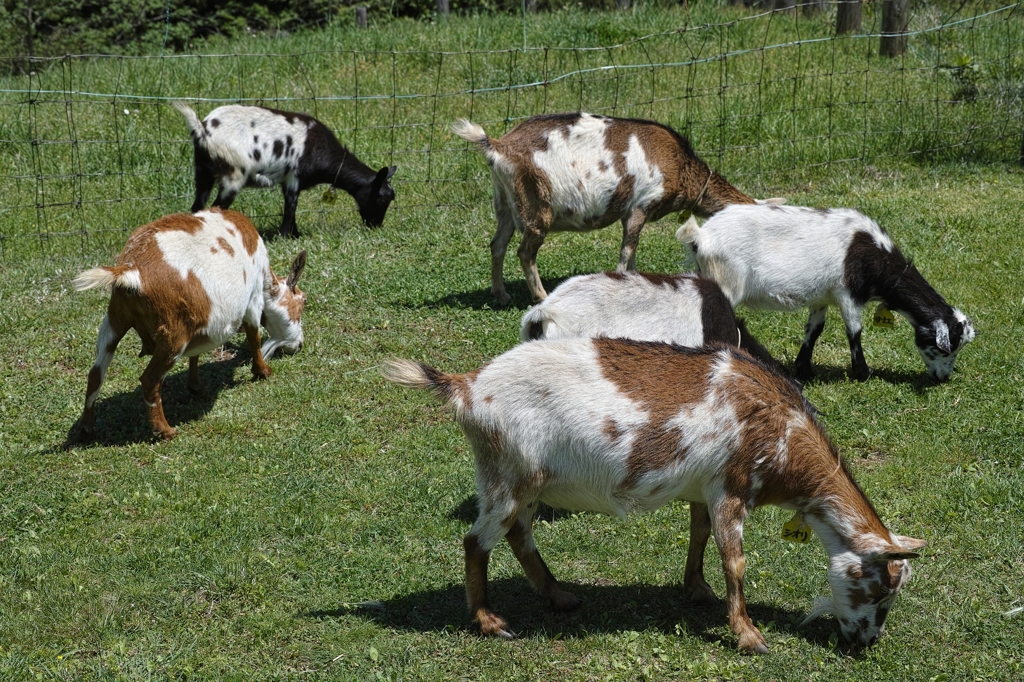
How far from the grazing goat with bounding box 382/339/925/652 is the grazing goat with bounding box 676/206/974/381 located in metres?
2.53

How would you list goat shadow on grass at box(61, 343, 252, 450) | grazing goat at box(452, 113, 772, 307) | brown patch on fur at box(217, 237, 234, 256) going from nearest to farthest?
goat shadow on grass at box(61, 343, 252, 450) < brown patch on fur at box(217, 237, 234, 256) < grazing goat at box(452, 113, 772, 307)

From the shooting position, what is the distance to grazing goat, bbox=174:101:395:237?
399 inches

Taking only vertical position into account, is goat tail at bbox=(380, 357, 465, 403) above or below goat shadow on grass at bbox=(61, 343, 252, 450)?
above

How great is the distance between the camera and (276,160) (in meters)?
10.4

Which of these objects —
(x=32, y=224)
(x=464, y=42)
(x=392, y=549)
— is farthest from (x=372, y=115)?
(x=392, y=549)

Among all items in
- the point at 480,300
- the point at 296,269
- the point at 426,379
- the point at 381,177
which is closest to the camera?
the point at 426,379

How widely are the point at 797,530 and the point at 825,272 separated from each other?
2735 millimetres

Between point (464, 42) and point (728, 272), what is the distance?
837cm

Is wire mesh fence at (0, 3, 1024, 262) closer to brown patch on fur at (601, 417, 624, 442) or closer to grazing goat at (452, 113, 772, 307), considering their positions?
grazing goat at (452, 113, 772, 307)

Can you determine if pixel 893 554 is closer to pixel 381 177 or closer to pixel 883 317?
pixel 883 317

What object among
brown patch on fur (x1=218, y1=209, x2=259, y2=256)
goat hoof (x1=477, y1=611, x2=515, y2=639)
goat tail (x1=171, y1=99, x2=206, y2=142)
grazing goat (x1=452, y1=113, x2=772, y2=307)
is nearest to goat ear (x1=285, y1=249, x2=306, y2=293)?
brown patch on fur (x1=218, y1=209, x2=259, y2=256)

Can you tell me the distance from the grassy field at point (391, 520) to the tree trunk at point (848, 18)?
6165mm

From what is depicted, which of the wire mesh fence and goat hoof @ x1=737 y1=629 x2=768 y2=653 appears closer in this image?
goat hoof @ x1=737 y1=629 x2=768 y2=653

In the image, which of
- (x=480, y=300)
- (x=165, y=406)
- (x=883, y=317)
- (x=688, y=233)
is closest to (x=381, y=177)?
(x=480, y=300)
